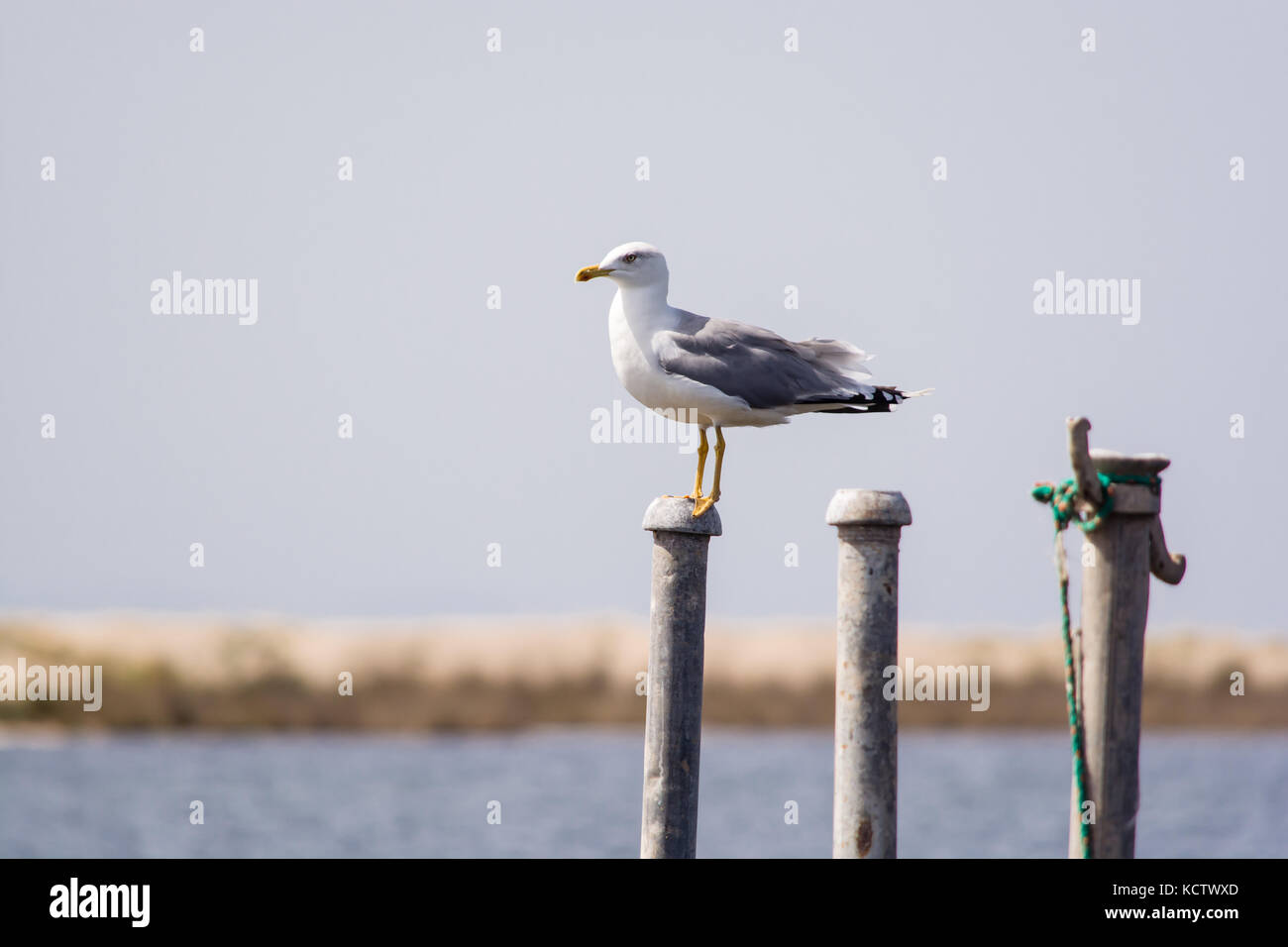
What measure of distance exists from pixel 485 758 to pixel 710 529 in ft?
74.4

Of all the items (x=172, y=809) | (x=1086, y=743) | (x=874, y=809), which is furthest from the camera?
(x=172, y=809)

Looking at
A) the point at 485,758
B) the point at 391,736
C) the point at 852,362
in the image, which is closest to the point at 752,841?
the point at 391,736

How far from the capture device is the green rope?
4.68 metres

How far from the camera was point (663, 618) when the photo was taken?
5.79 metres

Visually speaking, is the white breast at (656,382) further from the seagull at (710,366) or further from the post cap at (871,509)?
the post cap at (871,509)

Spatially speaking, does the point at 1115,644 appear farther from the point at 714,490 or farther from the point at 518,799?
the point at 518,799

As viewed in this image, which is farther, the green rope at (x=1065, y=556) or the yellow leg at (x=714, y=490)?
the yellow leg at (x=714, y=490)

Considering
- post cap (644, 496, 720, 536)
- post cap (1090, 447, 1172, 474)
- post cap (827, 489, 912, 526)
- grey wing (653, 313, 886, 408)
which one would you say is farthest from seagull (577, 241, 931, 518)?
post cap (1090, 447, 1172, 474)

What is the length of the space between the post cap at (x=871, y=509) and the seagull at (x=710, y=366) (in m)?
1.15

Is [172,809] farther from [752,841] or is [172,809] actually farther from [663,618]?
[663,618]

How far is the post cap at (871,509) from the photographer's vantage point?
525cm

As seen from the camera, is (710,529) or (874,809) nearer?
(874,809)

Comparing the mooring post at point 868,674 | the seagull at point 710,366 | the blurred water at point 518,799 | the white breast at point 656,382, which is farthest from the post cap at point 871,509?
the blurred water at point 518,799

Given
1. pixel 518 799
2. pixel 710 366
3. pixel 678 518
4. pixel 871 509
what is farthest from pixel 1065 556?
pixel 518 799
